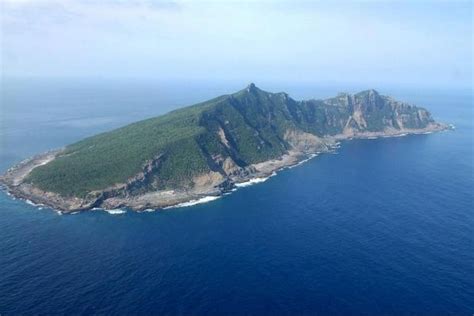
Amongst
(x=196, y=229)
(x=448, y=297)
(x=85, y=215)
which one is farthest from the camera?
(x=85, y=215)

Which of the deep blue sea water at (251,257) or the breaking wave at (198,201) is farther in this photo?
the breaking wave at (198,201)

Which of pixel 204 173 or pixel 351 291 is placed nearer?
pixel 351 291

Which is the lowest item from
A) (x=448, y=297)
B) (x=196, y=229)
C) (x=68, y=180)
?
(x=448, y=297)

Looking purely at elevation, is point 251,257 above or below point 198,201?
below

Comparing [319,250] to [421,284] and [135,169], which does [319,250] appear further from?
[135,169]

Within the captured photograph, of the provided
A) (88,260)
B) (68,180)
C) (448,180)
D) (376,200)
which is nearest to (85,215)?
(68,180)

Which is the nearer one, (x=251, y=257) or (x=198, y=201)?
(x=251, y=257)

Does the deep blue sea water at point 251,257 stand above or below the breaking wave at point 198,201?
below

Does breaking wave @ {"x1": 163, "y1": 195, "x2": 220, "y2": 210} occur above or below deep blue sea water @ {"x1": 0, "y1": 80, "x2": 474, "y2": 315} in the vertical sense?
above

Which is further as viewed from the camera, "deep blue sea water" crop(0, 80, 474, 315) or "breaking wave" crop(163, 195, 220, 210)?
"breaking wave" crop(163, 195, 220, 210)

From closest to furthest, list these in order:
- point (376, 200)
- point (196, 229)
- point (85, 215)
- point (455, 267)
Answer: point (455, 267), point (196, 229), point (85, 215), point (376, 200)

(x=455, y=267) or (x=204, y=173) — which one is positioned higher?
(x=204, y=173)
